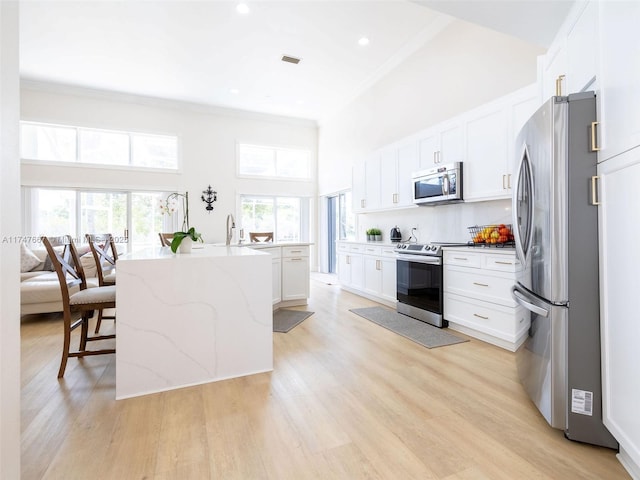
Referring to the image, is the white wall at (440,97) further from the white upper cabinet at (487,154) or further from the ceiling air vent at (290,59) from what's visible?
the ceiling air vent at (290,59)

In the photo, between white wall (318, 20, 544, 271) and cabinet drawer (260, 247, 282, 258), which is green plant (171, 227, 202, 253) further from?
white wall (318, 20, 544, 271)

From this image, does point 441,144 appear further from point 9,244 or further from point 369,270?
point 9,244

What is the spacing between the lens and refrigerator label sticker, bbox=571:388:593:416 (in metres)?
1.51

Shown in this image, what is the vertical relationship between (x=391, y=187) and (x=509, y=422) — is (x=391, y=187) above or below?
above

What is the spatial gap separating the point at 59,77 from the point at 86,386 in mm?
6073

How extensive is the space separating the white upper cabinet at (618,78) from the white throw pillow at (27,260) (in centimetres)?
624

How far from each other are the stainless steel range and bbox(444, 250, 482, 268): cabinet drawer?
88mm

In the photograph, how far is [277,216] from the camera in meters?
7.78

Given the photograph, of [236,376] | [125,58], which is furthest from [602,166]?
[125,58]

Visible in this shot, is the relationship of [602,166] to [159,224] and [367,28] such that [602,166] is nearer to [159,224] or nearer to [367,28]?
[367,28]

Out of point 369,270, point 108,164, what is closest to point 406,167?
point 369,270

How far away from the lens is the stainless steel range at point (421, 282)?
3.36 m

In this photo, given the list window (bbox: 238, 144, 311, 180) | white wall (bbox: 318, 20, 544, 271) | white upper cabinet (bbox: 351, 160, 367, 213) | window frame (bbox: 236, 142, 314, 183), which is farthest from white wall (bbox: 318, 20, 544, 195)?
window (bbox: 238, 144, 311, 180)

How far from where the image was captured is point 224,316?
2.21 meters
